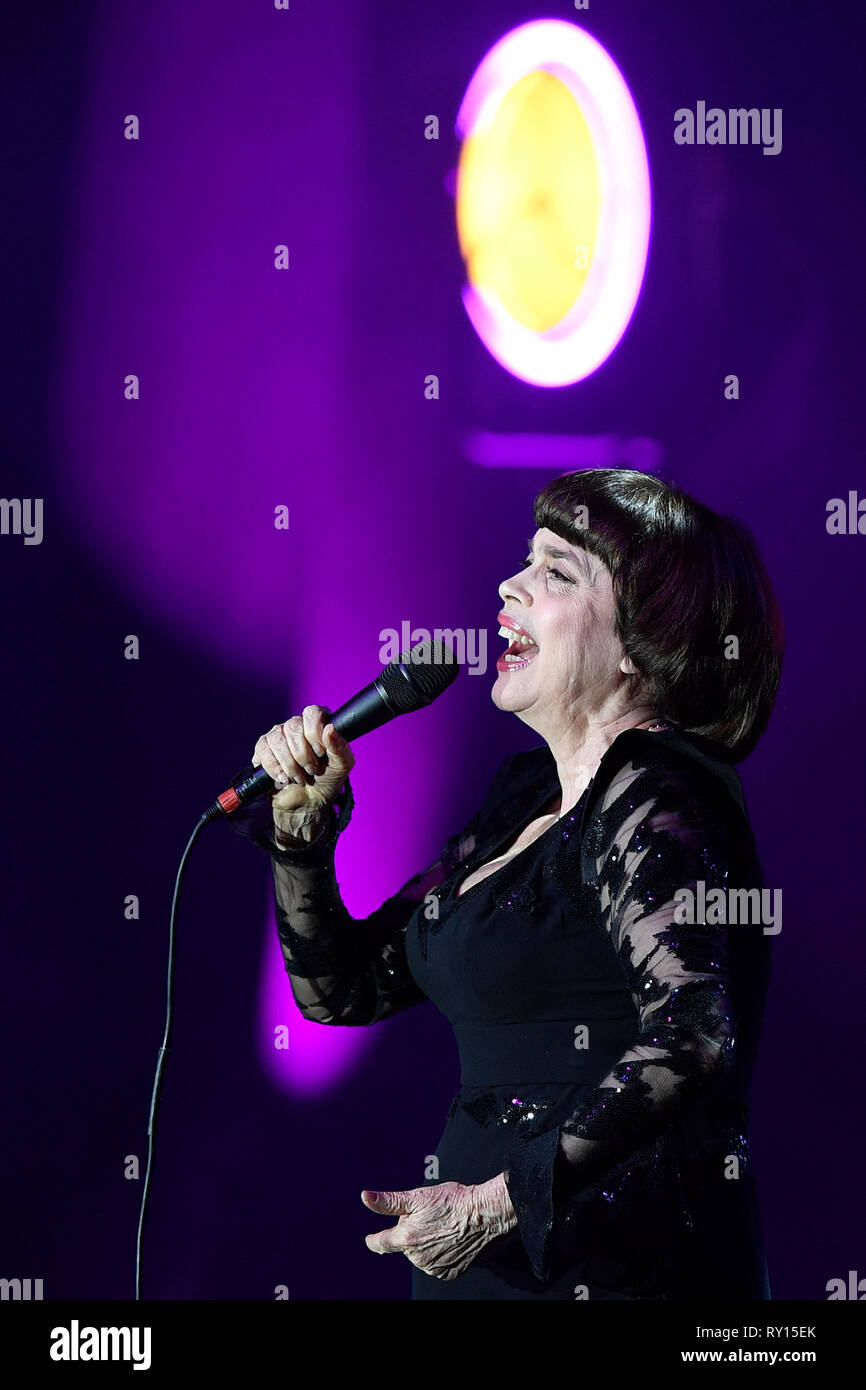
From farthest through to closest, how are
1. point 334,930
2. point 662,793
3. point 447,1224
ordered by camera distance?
point 334,930
point 662,793
point 447,1224

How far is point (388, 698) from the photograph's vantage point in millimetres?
1548

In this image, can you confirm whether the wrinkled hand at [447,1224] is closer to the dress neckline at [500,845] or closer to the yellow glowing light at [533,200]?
the dress neckline at [500,845]

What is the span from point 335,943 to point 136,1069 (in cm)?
59

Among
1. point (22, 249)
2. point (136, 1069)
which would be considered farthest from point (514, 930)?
point (22, 249)

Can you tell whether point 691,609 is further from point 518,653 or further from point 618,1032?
point 618,1032

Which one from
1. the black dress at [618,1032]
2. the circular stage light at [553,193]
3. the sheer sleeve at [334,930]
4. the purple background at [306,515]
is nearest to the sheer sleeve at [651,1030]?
the black dress at [618,1032]

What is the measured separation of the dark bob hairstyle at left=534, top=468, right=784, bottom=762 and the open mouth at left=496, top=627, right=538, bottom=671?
0.11 metres

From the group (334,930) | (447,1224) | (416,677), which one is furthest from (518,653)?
(447,1224)

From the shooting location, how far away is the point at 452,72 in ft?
7.29

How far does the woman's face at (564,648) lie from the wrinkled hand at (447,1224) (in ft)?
1.82

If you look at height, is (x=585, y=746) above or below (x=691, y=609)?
below

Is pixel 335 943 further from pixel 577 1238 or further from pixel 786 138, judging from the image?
pixel 786 138

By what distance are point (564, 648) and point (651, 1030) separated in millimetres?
488

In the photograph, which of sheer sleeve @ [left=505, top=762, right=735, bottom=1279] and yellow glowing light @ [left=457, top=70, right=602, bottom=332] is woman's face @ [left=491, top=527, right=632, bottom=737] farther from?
yellow glowing light @ [left=457, top=70, right=602, bottom=332]
